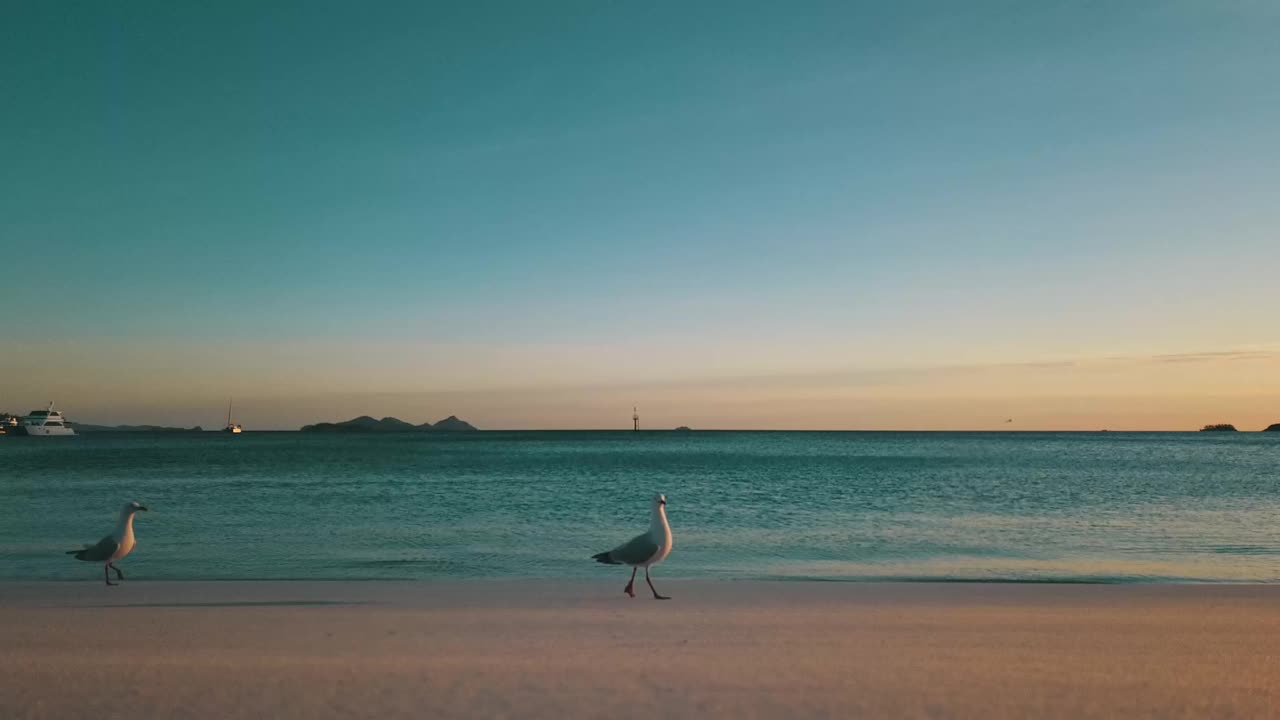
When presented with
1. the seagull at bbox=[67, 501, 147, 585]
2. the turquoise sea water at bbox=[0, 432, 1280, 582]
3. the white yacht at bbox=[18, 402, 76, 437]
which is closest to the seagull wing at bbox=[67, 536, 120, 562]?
the seagull at bbox=[67, 501, 147, 585]

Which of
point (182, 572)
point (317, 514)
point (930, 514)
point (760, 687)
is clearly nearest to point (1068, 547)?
point (930, 514)

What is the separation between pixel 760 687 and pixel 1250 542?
17536 mm

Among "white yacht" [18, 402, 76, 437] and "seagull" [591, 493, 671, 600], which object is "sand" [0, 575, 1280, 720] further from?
"white yacht" [18, 402, 76, 437]

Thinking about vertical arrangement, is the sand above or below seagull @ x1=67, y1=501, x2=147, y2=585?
below

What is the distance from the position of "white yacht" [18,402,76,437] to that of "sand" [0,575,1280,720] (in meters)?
159

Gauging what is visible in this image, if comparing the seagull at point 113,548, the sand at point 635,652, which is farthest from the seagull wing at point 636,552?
the seagull at point 113,548

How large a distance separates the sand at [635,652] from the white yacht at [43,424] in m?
159

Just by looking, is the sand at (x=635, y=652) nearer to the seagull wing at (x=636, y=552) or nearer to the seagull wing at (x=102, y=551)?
the seagull wing at (x=636, y=552)

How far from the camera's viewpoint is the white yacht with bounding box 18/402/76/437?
459 ft

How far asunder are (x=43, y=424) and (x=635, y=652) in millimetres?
167851

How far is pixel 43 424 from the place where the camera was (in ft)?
461

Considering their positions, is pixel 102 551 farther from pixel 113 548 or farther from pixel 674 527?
pixel 674 527

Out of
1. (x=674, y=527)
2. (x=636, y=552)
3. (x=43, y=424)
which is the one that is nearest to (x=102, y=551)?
(x=636, y=552)

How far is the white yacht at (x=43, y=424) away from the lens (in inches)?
5512
